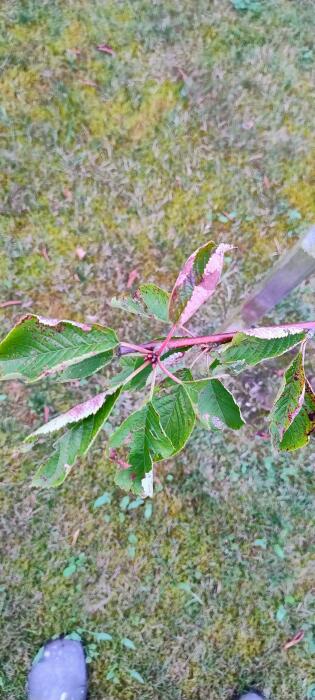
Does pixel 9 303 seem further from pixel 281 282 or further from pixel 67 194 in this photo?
pixel 281 282

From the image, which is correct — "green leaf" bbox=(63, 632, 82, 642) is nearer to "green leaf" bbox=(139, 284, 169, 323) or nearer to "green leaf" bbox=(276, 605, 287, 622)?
"green leaf" bbox=(276, 605, 287, 622)

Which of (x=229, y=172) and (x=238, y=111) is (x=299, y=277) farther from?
(x=238, y=111)

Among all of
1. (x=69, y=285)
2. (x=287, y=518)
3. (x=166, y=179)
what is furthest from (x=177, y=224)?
(x=287, y=518)

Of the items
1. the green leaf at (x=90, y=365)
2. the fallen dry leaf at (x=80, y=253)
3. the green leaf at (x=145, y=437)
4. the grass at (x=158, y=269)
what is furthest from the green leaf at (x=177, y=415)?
the fallen dry leaf at (x=80, y=253)

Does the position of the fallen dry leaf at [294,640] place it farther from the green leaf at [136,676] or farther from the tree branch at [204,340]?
the tree branch at [204,340]

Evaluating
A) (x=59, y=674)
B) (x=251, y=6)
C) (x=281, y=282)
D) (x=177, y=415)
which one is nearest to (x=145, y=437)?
(x=177, y=415)
